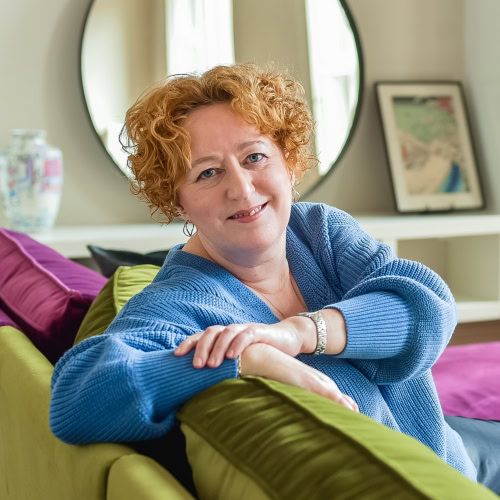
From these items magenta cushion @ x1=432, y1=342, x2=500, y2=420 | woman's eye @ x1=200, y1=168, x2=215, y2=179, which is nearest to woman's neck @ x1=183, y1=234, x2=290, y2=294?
woman's eye @ x1=200, y1=168, x2=215, y2=179

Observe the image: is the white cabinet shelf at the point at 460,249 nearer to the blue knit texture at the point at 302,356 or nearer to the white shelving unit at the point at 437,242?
the white shelving unit at the point at 437,242

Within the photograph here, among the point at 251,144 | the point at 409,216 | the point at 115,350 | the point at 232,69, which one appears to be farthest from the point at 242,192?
the point at 409,216

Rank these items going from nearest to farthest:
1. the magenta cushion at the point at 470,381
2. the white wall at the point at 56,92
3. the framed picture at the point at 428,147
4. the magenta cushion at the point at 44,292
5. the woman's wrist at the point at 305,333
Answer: the woman's wrist at the point at 305,333, the magenta cushion at the point at 44,292, the magenta cushion at the point at 470,381, the white wall at the point at 56,92, the framed picture at the point at 428,147

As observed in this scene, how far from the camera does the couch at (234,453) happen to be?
1.99 feet

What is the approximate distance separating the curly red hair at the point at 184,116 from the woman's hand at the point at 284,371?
353mm

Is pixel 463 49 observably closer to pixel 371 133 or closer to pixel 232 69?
pixel 371 133

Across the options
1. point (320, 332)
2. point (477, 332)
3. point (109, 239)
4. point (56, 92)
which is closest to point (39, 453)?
point (320, 332)

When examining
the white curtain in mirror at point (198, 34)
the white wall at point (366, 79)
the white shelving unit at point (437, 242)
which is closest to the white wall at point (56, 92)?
the white wall at point (366, 79)

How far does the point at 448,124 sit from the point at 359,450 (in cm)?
339

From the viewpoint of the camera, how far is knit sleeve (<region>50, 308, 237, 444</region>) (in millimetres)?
898

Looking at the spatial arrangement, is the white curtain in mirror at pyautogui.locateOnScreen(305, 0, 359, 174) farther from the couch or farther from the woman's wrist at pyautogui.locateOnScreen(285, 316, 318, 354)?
the woman's wrist at pyautogui.locateOnScreen(285, 316, 318, 354)

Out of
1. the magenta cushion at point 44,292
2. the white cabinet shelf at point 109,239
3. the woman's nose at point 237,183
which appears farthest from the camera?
the white cabinet shelf at point 109,239

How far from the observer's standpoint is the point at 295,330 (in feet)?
3.53

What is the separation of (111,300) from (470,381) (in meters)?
0.96
